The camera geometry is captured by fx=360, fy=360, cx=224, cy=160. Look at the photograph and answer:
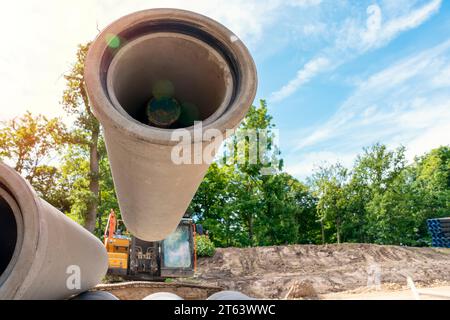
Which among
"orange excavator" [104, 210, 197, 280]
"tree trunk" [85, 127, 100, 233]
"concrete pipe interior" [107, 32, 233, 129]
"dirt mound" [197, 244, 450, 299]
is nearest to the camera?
"concrete pipe interior" [107, 32, 233, 129]

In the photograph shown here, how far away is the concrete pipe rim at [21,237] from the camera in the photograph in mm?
1604

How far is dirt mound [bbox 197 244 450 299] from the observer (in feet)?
63.0

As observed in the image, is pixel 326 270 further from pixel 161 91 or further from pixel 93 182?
pixel 161 91

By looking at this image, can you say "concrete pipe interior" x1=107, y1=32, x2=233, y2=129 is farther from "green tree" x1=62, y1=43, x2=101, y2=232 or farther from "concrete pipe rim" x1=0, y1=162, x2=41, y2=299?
"green tree" x1=62, y1=43, x2=101, y2=232

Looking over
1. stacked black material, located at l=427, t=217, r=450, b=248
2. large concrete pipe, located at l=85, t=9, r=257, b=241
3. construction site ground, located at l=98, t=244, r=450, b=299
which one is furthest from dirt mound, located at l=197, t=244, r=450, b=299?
large concrete pipe, located at l=85, t=9, r=257, b=241

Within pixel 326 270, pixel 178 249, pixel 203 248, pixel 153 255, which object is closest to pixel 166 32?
pixel 178 249

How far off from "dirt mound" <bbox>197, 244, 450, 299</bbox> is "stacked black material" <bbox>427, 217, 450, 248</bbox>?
1221 millimetres

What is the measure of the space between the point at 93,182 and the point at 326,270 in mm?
15166

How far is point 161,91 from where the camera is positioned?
262 centimetres

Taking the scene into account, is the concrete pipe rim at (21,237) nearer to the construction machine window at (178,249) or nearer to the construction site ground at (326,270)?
the construction machine window at (178,249)

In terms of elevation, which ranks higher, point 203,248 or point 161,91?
point 161,91
